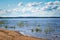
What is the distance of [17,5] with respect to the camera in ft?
5.48

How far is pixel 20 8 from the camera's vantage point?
1670 millimetres

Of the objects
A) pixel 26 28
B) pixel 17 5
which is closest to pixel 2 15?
pixel 17 5

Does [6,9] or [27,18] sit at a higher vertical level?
[6,9]

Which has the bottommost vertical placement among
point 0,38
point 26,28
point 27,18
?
point 0,38

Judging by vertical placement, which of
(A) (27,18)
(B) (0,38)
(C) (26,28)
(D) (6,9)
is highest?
(D) (6,9)

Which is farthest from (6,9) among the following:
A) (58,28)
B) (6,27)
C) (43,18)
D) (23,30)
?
(58,28)

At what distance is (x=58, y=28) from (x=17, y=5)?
57cm

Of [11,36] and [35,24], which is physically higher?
[35,24]

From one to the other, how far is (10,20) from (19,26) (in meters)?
0.13

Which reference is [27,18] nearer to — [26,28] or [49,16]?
[26,28]

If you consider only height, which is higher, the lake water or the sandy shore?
the lake water

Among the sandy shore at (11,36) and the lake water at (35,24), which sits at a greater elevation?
the lake water at (35,24)

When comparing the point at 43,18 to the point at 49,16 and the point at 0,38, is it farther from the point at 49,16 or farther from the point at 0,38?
the point at 0,38

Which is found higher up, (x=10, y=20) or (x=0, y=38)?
(x=10, y=20)
